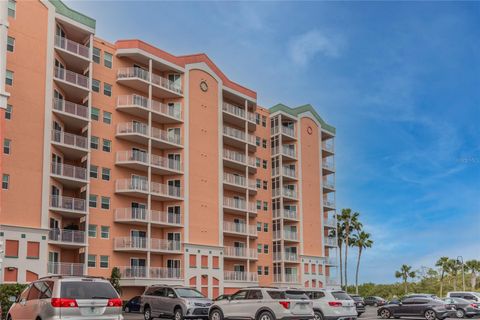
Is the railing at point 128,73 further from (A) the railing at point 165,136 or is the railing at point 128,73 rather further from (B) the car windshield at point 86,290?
(B) the car windshield at point 86,290

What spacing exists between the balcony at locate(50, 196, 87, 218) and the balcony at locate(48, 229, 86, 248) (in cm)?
137

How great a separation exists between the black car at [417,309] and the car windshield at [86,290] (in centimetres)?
2293

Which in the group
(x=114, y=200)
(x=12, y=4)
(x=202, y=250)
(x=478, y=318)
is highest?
(x=12, y=4)

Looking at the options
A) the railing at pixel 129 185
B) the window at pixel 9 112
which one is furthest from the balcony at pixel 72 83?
the railing at pixel 129 185

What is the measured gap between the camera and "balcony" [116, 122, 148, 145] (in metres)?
49.3

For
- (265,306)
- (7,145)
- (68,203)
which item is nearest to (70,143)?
(68,203)

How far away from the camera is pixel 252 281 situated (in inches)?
2351

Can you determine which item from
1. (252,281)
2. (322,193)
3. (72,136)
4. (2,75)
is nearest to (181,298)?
(2,75)

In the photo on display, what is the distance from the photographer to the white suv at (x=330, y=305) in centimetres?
2683

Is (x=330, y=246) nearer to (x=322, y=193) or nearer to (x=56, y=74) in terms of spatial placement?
(x=322, y=193)

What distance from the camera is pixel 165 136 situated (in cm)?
5272

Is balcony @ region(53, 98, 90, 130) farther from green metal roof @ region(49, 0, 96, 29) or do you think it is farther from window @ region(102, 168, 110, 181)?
green metal roof @ region(49, 0, 96, 29)

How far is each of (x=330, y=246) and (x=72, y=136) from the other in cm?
3957

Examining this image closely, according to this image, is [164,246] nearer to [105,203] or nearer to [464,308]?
[105,203]
